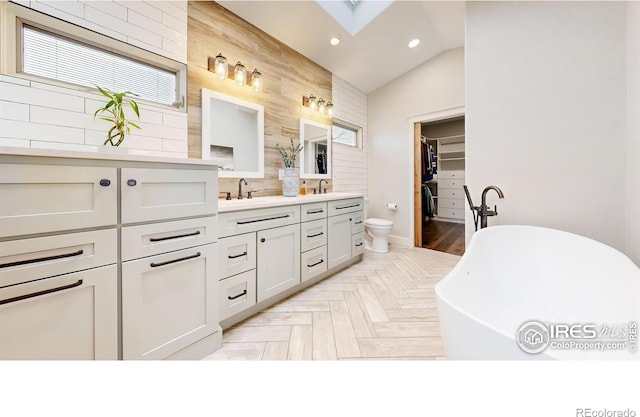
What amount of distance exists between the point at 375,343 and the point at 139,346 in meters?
1.31

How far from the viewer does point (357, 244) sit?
3.05m

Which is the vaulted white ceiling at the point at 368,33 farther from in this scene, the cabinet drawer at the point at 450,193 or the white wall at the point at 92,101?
the cabinet drawer at the point at 450,193

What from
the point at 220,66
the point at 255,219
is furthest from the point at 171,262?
the point at 220,66

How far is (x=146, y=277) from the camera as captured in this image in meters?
1.16

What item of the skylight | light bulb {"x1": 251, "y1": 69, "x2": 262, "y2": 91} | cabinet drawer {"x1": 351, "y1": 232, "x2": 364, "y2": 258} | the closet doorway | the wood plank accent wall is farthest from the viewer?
the closet doorway

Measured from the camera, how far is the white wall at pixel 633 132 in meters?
1.40

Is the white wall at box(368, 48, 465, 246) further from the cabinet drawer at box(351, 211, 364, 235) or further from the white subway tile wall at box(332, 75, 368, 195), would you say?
the cabinet drawer at box(351, 211, 364, 235)

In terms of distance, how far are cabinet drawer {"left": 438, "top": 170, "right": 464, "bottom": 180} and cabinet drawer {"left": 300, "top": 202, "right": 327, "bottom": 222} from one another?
4806mm

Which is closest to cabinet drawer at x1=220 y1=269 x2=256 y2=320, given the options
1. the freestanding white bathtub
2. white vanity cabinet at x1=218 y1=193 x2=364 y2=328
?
white vanity cabinet at x1=218 y1=193 x2=364 y2=328

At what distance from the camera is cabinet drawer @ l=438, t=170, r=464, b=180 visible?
5844 millimetres

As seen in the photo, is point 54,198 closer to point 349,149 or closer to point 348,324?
point 348,324
